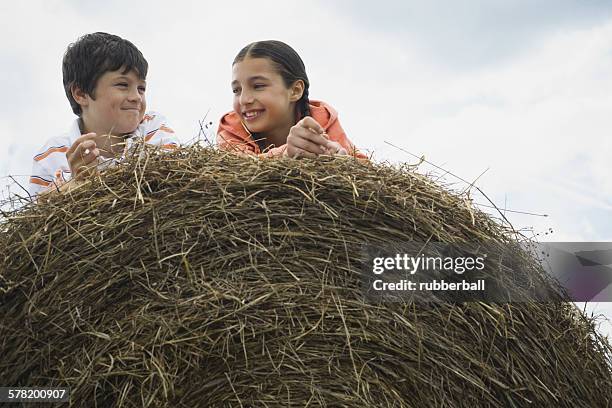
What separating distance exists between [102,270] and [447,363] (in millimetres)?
887

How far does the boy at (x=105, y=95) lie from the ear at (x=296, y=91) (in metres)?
0.46

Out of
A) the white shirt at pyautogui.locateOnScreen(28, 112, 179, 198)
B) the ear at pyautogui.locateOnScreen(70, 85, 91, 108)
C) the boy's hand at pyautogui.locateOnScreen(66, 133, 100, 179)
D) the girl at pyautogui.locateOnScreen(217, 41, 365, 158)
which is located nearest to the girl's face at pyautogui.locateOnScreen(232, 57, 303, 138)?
the girl at pyautogui.locateOnScreen(217, 41, 365, 158)

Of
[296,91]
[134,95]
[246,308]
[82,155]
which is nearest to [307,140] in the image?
[246,308]

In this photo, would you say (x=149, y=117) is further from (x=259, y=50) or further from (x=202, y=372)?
(x=202, y=372)

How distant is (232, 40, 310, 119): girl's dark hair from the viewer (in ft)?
9.70

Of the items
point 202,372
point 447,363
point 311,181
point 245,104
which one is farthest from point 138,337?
point 245,104

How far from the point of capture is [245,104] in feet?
9.47

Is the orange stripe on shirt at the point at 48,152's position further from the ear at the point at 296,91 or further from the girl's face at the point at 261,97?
the ear at the point at 296,91

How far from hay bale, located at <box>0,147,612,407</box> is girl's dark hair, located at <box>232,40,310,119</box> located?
0.86m

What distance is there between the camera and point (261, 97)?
289 centimetres

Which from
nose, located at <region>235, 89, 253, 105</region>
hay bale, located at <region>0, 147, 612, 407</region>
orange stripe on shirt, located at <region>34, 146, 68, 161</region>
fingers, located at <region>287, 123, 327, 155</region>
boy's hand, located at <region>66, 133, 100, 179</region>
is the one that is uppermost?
nose, located at <region>235, 89, 253, 105</region>

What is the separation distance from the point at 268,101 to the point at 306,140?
681mm

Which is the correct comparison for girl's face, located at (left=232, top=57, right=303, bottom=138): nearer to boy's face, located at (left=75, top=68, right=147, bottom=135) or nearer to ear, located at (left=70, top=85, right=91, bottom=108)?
boy's face, located at (left=75, top=68, right=147, bottom=135)

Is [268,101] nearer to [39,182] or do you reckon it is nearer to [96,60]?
[96,60]
